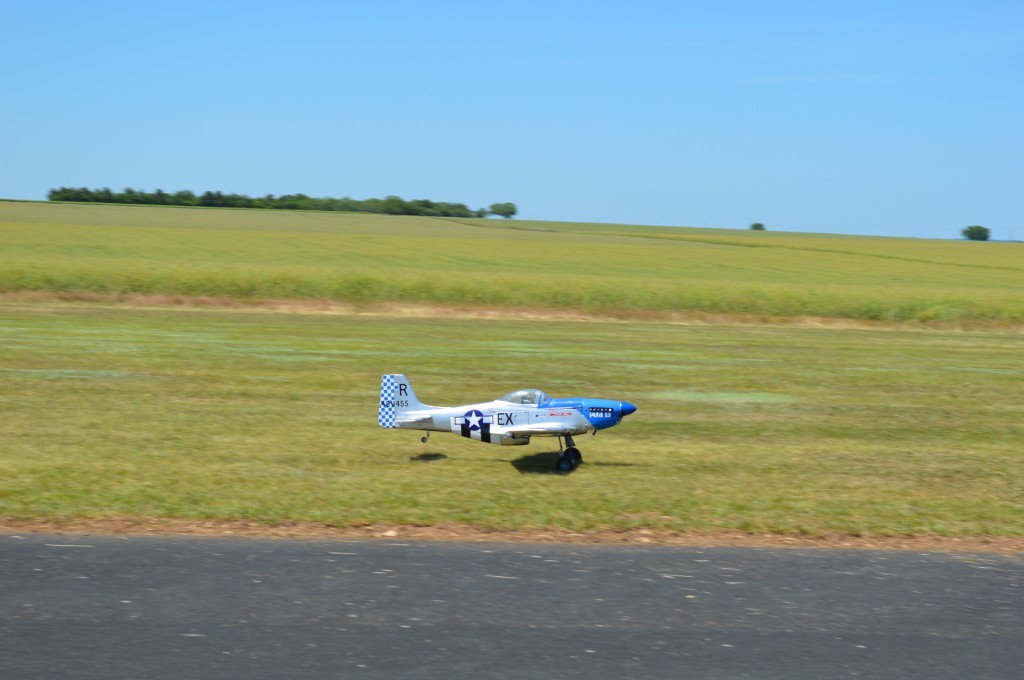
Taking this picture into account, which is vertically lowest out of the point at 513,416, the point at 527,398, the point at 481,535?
the point at 481,535

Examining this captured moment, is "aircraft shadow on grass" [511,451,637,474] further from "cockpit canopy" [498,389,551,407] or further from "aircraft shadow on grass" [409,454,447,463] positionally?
"aircraft shadow on grass" [409,454,447,463]

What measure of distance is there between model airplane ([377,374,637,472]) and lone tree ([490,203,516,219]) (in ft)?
498

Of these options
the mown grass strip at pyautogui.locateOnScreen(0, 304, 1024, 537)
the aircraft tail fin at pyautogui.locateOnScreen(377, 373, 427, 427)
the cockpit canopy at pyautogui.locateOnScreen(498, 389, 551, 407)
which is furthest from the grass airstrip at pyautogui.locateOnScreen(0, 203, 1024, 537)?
the cockpit canopy at pyautogui.locateOnScreen(498, 389, 551, 407)

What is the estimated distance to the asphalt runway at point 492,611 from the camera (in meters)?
8.05

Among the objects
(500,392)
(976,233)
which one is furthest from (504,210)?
(500,392)

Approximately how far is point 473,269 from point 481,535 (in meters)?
56.3

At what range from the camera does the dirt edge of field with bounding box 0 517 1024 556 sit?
1230 cm

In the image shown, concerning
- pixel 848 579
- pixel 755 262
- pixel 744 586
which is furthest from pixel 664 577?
pixel 755 262

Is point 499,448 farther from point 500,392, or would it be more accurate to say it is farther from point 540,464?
point 500,392

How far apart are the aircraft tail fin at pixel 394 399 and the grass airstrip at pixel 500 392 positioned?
731 mm

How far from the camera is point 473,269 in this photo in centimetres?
6831

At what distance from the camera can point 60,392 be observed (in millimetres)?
22047

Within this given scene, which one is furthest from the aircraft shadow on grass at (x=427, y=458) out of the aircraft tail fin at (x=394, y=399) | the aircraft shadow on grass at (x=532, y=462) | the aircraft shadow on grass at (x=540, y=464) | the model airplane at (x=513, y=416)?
the aircraft shadow on grass at (x=540, y=464)

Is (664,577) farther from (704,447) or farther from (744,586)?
(704,447)
